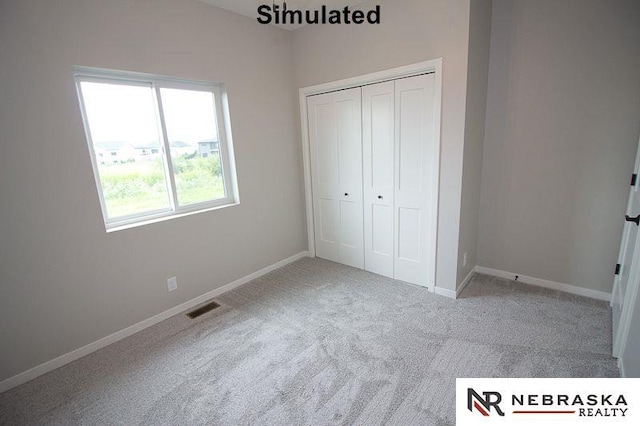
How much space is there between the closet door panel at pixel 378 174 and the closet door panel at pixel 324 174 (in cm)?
42

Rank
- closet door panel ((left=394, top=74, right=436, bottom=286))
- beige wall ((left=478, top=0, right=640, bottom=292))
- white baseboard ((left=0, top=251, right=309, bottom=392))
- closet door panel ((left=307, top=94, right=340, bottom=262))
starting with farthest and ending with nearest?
closet door panel ((left=307, top=94, right=340, bottom=262)), closet door panel ((left=394, top=74, right=436, bottom=286)), beige wall ((left=478, top=0, right=640, bottom=292)), white baseboard ((left=0, top=251, right=309, bottom=392))

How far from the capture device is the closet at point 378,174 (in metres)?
2.68

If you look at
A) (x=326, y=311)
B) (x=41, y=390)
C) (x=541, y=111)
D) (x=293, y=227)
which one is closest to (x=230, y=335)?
(x=326, y=311)

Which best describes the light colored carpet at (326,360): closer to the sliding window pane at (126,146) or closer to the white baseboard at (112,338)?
the white baseboard at (112,338)

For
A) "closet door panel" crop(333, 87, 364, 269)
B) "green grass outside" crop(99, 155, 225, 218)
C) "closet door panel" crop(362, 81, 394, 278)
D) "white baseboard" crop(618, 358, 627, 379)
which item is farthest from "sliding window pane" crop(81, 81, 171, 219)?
"white baseboard" crop(618, 358, 627, 379)

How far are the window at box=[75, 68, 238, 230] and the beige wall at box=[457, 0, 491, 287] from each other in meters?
2.23

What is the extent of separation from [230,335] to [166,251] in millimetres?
932

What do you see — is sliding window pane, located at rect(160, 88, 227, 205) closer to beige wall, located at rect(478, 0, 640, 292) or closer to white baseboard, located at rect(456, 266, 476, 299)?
white baseboard, located at rect(456, 266, 476, 299)

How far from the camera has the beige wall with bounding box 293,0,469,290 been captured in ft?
7.63

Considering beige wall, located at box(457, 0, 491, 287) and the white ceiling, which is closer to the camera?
beige wall, located at box(457, 0, 491, 287)

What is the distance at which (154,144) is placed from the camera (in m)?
2.57

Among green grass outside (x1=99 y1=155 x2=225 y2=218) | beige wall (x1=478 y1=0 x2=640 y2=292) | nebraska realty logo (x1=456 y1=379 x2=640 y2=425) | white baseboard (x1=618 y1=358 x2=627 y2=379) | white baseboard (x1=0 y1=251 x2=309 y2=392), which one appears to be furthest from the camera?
green grass outside (x1=99 y1=155 x2=225 y2=218)

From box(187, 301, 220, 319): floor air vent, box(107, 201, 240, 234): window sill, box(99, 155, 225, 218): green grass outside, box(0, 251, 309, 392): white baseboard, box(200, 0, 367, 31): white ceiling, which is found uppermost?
box(200, 0, 367, 31): white ceiling

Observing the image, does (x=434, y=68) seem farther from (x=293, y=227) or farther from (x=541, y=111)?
(x=293, y=227)
